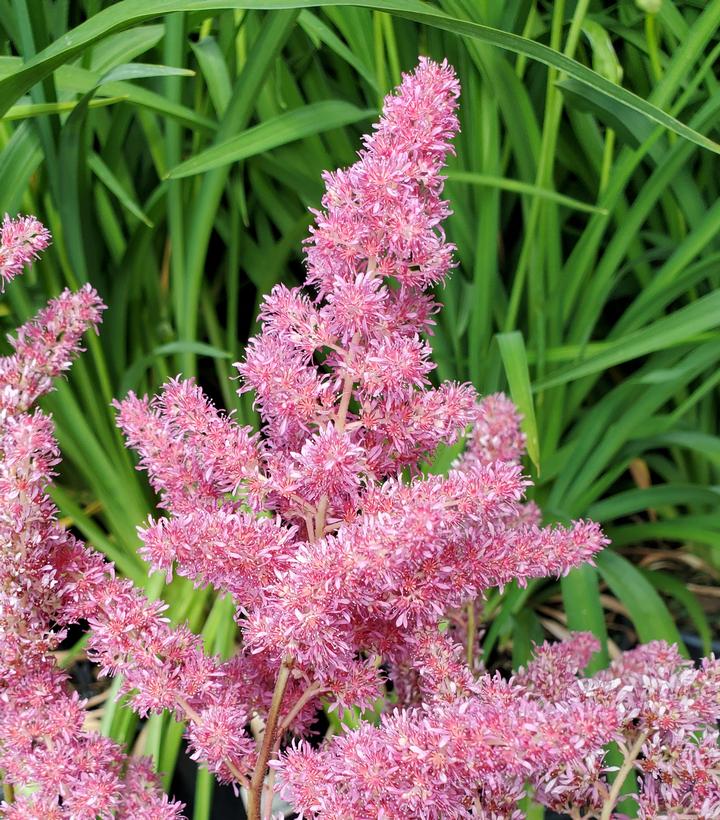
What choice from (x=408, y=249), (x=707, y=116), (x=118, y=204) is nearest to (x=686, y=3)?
(x=707, y=116)

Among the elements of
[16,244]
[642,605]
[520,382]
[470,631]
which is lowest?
[642,605]

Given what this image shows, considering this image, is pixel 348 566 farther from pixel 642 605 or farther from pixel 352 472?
pixel 642 605

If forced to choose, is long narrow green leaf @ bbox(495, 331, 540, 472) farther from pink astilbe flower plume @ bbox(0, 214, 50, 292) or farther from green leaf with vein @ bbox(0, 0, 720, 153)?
pink astilbe flower plume @ bbox(0, 214, 50, 292)

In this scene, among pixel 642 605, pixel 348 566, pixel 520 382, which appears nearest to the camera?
pixel 348 566

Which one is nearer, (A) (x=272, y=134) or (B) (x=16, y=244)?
(B) (x=16, y=244)

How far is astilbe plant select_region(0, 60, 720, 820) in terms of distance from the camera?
0.33m

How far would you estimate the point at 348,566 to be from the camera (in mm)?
326

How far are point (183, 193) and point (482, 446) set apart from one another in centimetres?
48

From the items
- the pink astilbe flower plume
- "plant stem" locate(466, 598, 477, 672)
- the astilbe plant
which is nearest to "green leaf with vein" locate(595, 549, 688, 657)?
"plant stem" locate(466, 598, 477, 672)

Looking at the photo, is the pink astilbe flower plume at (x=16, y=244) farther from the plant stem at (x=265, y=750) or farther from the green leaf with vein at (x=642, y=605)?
the green leaf with vein at (x=642, y=605)

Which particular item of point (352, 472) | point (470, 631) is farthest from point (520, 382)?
point (352, 472)

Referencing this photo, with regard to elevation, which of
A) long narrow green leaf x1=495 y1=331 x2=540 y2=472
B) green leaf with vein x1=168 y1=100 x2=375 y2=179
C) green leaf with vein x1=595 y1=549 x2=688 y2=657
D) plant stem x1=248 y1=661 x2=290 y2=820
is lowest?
green leaf with vein x1=595 y1=549 x2=688 y2=657

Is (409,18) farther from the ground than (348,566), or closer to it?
farther from the ground

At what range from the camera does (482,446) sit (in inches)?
20.6
